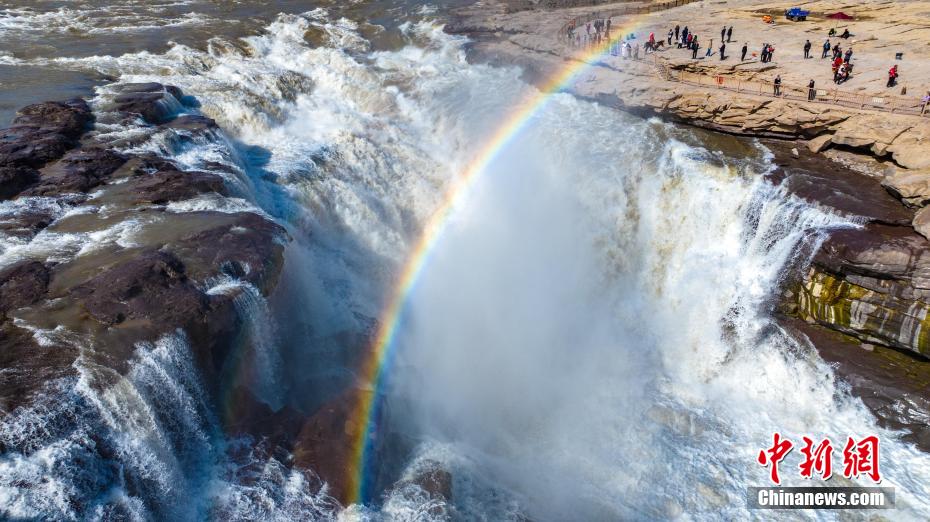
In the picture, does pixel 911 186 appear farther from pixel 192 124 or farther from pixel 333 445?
pixel 192 124

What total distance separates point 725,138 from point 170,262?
59.5 feet

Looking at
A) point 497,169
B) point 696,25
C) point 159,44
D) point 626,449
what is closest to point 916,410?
point 626,449

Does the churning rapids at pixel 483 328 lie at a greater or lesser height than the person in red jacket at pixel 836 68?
lesser

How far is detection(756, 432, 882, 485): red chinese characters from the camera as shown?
13289 mm

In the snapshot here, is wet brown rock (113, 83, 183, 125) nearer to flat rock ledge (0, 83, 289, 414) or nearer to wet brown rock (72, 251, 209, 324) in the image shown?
flat rock ledge (0, 83, 289, 414)

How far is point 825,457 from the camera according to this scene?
542 inches

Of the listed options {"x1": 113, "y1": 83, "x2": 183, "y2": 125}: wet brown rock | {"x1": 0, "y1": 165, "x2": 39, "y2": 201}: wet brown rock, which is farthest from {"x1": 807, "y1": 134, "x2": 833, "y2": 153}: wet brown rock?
{"x1": 0, "y1": 165, "x2": 39, "y2": 201}: wet brown rock

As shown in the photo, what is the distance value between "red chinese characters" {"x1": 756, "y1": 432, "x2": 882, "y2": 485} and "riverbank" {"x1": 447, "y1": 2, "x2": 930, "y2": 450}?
3.41 ft

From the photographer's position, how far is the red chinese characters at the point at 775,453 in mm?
13734

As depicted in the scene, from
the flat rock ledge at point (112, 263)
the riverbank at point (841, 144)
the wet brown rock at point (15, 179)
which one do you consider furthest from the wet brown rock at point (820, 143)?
the wet brown rock at point (15, 179)

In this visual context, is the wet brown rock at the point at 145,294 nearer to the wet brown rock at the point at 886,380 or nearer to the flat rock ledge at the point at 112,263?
the flat rock ledge at the point at 112,263

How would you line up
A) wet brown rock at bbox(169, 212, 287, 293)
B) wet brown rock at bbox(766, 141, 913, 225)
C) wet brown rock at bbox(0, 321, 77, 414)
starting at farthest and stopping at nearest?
wet brown rock at bbox(766, 141, 913, 225)
wet brown rock at bbox(169, 212, 287, 293)
wet brown rock at bbox(0, 321, 77, 414)

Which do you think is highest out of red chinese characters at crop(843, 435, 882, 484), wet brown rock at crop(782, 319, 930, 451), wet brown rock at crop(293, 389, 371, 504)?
wet brown rock at crop(293, 389, 371, 504)

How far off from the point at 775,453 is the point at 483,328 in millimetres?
8207
